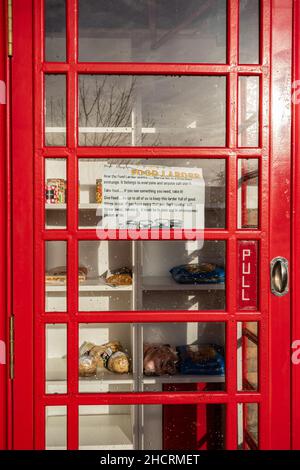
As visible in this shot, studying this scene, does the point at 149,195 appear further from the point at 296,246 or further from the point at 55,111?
the point at 296,246

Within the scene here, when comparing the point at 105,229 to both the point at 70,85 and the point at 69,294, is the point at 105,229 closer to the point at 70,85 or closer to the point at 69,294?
the point at 69,294

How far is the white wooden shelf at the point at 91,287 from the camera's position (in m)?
1.88

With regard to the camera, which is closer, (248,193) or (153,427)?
(248,193)

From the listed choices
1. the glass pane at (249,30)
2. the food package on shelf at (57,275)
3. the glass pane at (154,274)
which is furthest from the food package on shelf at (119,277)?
the glass pane at (249,30)

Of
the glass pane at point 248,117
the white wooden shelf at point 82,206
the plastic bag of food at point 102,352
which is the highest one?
the glass pane at point 248,117

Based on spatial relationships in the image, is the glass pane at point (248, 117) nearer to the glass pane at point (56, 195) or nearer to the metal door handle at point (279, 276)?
the metal door handle at point (279, 276)

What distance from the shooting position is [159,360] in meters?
1.97

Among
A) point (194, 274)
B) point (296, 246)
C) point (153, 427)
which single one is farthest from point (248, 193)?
point (153, 427)

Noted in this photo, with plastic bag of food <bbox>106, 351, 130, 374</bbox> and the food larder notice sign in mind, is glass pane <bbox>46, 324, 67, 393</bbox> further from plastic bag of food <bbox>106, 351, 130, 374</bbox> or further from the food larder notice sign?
the food larder notice sign

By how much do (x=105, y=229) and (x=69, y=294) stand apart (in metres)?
0.31

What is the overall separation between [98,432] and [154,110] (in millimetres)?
1420

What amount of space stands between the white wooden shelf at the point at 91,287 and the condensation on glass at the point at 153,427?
520 millimetres

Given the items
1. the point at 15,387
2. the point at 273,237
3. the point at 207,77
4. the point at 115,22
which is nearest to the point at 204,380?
the point at 273,237

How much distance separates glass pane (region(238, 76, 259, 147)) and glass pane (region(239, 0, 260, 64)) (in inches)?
5.5
